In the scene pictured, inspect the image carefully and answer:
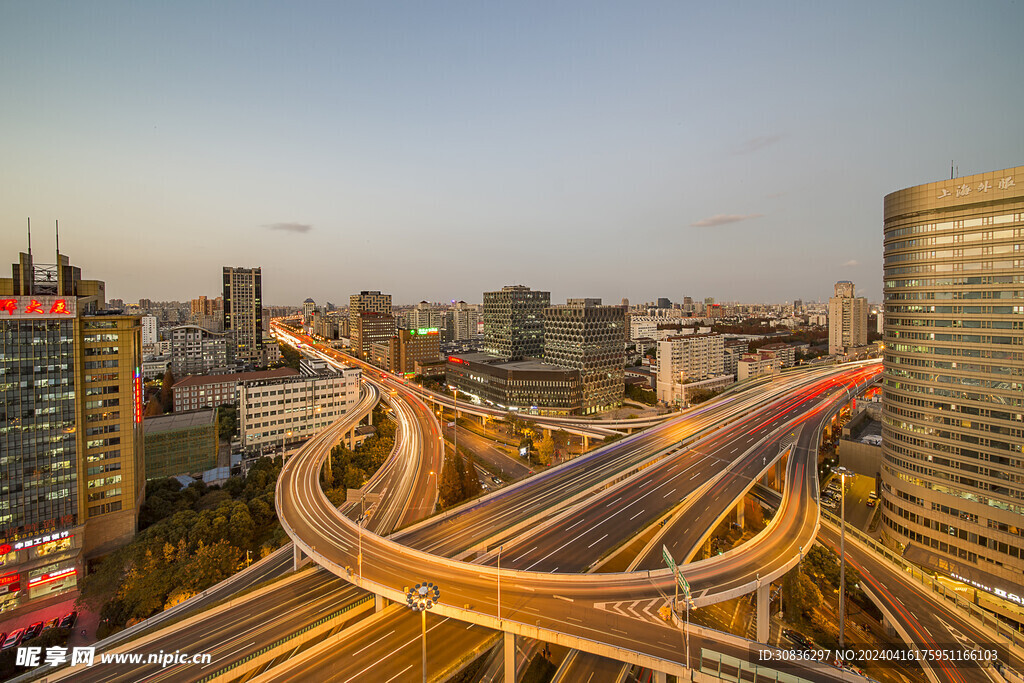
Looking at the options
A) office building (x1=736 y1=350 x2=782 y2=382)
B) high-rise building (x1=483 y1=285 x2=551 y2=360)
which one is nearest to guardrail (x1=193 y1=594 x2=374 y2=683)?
high-rise building (x1=483 y1=285 x2=551 y2=360)

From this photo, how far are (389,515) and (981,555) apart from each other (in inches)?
2501

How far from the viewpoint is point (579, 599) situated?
1241 inches

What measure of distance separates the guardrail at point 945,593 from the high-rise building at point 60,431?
76.7 metres

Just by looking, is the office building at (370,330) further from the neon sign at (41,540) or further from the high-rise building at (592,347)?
the neon sign at (41,540)

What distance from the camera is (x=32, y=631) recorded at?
40875mm

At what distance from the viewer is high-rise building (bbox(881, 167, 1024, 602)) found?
40.8 metres

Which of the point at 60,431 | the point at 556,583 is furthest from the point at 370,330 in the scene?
the point at 556,583

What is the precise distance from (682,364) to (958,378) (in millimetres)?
88673

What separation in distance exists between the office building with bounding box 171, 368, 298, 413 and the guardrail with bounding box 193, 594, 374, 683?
78777 millimetres

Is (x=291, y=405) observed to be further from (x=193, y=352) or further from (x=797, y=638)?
(x=797, y=638)

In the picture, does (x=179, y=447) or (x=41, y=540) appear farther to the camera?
(x=179, y=447)

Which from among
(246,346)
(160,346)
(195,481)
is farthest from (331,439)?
(160,346)

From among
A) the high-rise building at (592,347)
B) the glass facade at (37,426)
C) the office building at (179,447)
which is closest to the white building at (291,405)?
the office building at (179,447)

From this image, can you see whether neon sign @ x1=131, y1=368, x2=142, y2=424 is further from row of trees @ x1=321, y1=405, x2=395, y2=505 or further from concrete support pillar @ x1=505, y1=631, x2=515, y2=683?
concrete support pillar @ x1=505, y1=631, x2=515, y2=683
